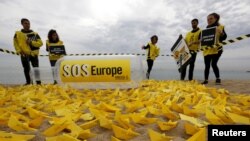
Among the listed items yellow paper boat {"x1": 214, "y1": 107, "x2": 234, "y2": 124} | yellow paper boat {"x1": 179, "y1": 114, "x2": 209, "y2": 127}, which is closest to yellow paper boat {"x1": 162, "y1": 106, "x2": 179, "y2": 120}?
yellow paper boat {"x1": 179, "y1": 114, "x2": 209, "y2": 127}

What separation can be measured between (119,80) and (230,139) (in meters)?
3.71

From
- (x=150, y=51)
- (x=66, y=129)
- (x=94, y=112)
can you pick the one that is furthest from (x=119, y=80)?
(x=150, y=51)

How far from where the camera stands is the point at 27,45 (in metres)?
8.07

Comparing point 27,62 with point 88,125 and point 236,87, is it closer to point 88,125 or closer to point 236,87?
point 236,87

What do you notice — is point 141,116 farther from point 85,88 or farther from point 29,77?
point 29,77

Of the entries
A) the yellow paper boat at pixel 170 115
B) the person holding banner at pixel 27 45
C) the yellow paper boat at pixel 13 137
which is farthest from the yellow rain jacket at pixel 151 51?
the yellow paper boat at pixel 13 137

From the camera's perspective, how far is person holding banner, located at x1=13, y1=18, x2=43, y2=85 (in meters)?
8.00

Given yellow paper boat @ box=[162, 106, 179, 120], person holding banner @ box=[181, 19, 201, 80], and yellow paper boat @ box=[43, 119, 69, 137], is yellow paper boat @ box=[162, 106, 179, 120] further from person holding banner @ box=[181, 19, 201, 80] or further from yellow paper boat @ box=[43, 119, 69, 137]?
person holding banner @ box=[181, 19, 201, 80]

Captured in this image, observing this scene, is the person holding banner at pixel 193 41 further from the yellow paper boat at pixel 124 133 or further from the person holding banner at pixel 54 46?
the yellow paper boat at pixel 124 133

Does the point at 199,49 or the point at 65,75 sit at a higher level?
the point at 199,49

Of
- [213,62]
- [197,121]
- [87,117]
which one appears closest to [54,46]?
[213,62]

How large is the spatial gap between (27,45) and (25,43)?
0.08 m

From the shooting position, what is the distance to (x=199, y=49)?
336 inches

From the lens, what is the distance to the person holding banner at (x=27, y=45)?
8.00m
